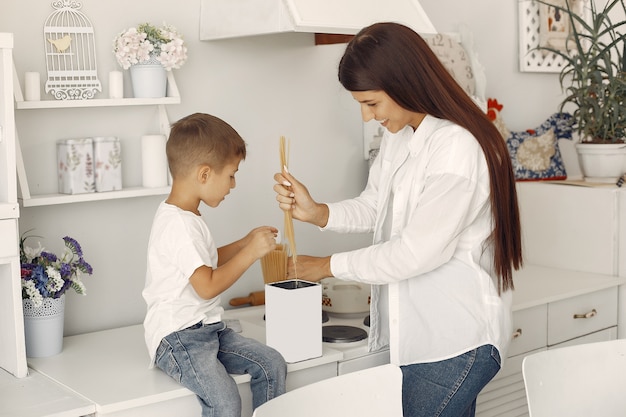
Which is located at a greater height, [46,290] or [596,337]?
[46,290]

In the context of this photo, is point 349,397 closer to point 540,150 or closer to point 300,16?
point 300,16

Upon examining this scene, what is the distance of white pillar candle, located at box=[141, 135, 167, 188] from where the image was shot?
2127 millimetres

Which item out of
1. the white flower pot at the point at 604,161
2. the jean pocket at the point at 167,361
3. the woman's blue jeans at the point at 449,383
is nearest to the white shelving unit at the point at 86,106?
the jean pocket at the point at 167,361

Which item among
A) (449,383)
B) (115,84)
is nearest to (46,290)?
(115,84)

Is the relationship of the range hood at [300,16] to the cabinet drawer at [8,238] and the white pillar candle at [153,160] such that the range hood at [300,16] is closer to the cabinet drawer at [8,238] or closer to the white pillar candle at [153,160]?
the white pillar candle at [153,160]

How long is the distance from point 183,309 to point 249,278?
A: 0.70 meters

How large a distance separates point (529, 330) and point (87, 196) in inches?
50.4

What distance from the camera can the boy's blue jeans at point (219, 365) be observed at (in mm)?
1675

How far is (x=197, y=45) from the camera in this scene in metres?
2.30

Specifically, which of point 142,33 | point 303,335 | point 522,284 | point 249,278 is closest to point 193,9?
point 142,33

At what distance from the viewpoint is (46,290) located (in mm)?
1910

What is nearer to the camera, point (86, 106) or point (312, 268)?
point (312, 268)

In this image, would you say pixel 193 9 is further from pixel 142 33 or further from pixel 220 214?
pixel 220 214

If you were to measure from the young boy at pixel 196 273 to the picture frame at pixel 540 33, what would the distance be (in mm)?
1753
